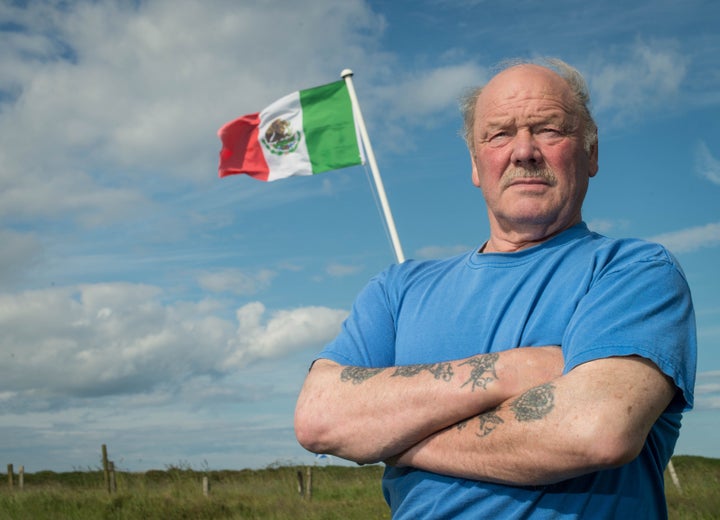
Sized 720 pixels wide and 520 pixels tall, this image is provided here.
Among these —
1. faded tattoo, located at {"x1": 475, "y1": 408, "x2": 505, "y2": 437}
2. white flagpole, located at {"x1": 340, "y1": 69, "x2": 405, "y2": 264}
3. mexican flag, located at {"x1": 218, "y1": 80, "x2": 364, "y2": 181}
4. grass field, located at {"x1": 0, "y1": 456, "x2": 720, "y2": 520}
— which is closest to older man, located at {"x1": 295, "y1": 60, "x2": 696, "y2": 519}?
faded tattoo, located at {"x1": 475, "y1": 408, "x2": 505, "y2": 437}

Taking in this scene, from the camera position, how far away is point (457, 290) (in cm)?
248

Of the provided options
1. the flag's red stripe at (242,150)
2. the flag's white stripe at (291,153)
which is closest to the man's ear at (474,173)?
the flag's white stripe at (291,153)

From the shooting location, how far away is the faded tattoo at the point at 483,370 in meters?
2.09

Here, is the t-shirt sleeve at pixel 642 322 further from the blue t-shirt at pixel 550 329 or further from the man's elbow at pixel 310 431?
the man's elbow at pixel 310 431

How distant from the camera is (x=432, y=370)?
221 centimetres

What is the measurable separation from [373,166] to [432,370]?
310 inches

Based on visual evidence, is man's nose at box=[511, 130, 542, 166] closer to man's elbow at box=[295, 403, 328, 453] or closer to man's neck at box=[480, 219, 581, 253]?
man's neck at box=[480, 219, 581, 253]

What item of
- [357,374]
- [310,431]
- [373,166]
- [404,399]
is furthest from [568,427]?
[373,166]

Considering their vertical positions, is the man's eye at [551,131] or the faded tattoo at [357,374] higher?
the man's eye at [551,131]

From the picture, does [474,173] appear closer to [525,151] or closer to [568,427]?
[525,151]

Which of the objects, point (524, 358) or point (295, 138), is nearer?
point (524, 358)

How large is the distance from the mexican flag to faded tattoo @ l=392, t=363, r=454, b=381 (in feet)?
29.2

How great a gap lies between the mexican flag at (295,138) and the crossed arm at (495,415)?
8918 millimetres

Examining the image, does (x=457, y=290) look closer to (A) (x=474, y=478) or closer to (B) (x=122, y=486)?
(A) (x=474, y=478)
